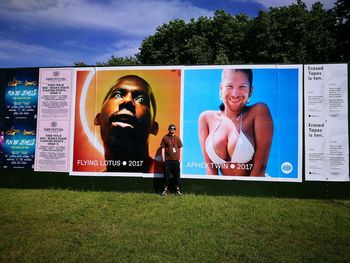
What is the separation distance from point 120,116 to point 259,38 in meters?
20.3

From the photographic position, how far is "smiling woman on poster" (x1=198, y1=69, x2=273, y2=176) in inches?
423

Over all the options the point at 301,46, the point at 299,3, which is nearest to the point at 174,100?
the point at 301,46

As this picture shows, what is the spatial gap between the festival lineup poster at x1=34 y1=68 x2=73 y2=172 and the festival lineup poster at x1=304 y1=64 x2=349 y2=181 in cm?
780

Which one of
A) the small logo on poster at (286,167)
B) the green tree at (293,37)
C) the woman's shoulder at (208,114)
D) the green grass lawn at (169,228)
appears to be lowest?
the green grass lawn at (169,228)

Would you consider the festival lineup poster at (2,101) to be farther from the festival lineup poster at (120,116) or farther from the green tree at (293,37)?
the green tree at (293,37)

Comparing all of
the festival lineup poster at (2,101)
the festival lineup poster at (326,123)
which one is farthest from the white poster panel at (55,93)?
the festival lineup poster at (326,123)

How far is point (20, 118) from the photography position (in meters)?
12.1

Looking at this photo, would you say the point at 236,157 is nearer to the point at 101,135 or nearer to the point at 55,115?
the point at 101,135

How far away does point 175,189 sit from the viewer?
1101cm

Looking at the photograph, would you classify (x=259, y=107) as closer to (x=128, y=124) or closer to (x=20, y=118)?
(x=128, y=124)

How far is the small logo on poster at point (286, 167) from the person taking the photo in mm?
10578

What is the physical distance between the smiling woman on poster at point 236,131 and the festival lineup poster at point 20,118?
19.2 ft

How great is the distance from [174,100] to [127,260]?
6639 millimetres

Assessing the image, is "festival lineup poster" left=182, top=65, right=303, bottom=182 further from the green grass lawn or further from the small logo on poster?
the green grass lawn
